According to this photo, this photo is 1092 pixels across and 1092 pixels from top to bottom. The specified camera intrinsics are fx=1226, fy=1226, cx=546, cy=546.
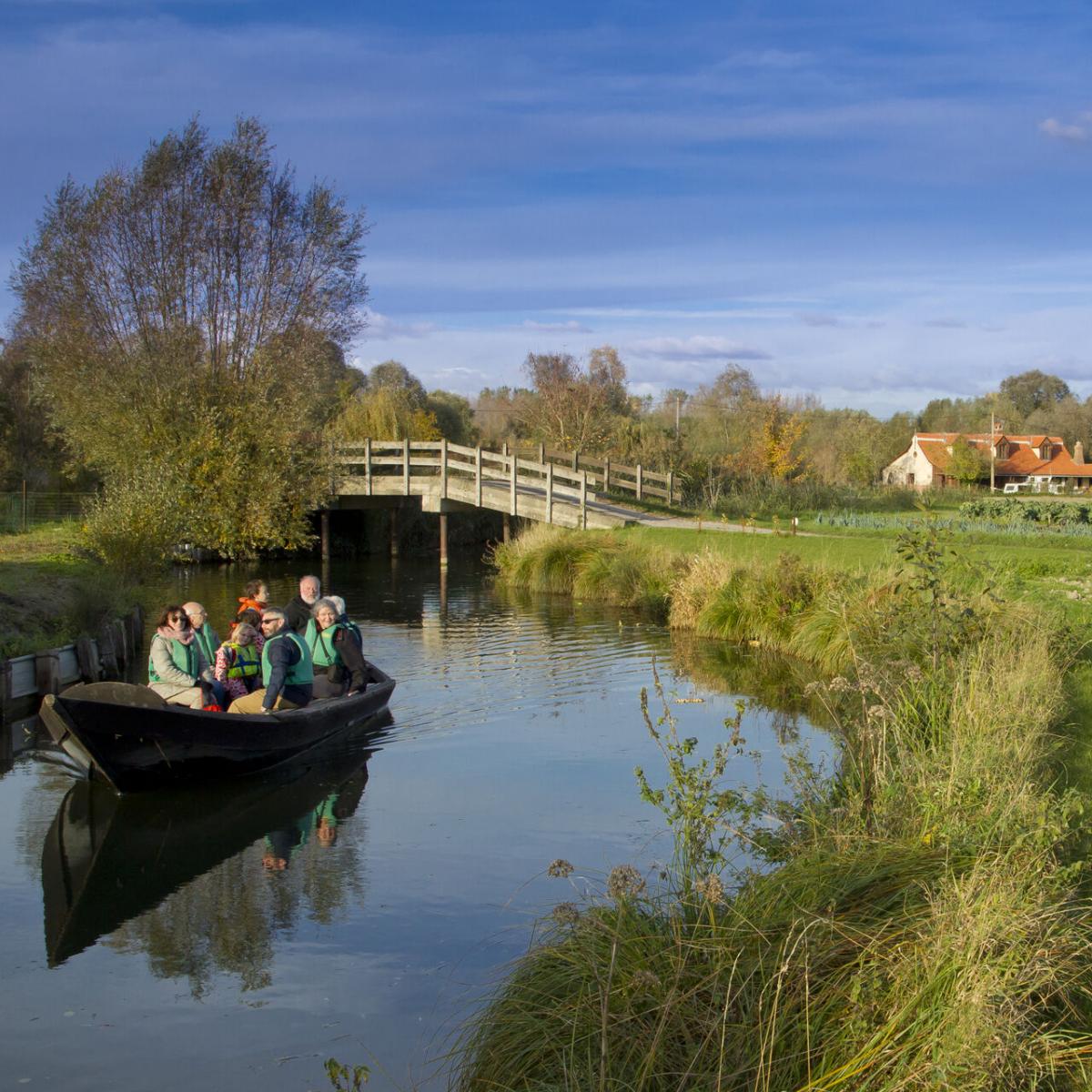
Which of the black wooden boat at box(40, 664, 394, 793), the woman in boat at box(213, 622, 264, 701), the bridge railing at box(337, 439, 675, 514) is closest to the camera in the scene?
the black wooden boat at box(40, 664, 394, 793)

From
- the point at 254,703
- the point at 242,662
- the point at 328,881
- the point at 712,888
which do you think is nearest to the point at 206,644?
the point at 242,662

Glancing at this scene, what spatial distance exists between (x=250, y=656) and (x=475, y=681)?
475cm

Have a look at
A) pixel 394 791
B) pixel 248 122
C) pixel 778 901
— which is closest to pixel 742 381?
pixel 248 122

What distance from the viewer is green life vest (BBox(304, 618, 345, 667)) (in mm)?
13938

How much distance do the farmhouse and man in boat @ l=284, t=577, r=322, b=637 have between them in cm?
5305

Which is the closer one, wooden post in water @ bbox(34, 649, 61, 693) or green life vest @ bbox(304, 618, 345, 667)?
green life vest @ bbox(304, 618, 345, 667)

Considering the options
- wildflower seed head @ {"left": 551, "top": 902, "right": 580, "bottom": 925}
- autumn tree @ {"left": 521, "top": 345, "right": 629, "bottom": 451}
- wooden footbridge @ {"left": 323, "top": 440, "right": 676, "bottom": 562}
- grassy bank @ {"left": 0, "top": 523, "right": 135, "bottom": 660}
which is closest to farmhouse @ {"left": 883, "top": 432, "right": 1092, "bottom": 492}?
autumn tree @ {"left": 521, "top": 345, "right": 629, "bottom": 451}

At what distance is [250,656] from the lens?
13.2m

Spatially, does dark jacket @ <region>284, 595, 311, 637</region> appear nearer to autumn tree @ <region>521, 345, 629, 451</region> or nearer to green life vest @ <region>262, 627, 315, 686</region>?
green life vest @ <region>262, 627, 315, 686</region>

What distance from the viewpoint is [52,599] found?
740 inches

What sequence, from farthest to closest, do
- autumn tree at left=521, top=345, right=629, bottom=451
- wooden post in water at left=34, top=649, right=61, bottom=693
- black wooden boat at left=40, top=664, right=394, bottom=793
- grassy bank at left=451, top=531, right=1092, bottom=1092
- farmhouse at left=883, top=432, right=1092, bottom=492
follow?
farmhouse at left=883, top=432, right=1092, bottom=492 → autumn tree at left=521, top=345, right=629, bottom=451 → wooden post in water at left=34, top=649, right=61, bottom=693 → black wooden boat at left=40, top=664, right=394, bottom=793 → grassy bank at left=451, top=531, right=1092, bottom=1092

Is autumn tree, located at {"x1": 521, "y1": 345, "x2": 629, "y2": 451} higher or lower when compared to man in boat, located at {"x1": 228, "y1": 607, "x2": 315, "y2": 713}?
higher

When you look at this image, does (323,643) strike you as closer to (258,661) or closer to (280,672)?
(258,661)

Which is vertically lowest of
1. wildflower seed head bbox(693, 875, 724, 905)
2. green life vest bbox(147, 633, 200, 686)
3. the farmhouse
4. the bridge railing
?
wildflower seed head bbox(693, 875, 724, 905)
